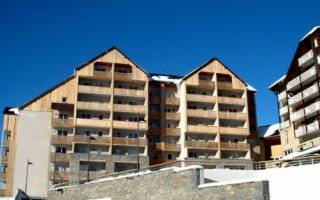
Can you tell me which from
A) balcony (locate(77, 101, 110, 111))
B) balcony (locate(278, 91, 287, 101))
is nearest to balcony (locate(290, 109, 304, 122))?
balcony (locate(278, 91, 287, 101))

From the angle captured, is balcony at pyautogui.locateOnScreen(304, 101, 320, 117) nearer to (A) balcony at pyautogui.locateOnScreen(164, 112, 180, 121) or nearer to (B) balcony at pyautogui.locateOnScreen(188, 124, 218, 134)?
(B) balcony at pyautogui.locateOnScreen(188, 124, 218, 134)

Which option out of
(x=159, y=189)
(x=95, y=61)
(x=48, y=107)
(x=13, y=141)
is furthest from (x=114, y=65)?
(x=159, y=189)

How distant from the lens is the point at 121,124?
75.8 meters

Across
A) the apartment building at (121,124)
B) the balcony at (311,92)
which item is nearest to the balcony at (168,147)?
the apartment building at (121,124)

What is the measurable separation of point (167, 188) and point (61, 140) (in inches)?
1542

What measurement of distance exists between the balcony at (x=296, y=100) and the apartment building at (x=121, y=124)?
9072 mm

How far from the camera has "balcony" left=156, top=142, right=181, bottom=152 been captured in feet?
258

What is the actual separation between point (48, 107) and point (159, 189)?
136 ft

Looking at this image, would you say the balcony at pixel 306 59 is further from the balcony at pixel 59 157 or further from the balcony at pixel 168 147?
the balcony at pixel 59 157

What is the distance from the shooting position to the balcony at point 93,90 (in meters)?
75.9

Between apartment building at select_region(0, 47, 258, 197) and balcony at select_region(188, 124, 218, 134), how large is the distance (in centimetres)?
16

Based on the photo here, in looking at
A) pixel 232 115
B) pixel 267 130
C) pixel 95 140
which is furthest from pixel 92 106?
pixel 267 130

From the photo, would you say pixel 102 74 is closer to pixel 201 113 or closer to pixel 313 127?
pixel 201 113

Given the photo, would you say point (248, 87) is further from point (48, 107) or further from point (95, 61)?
point (48, 107)
